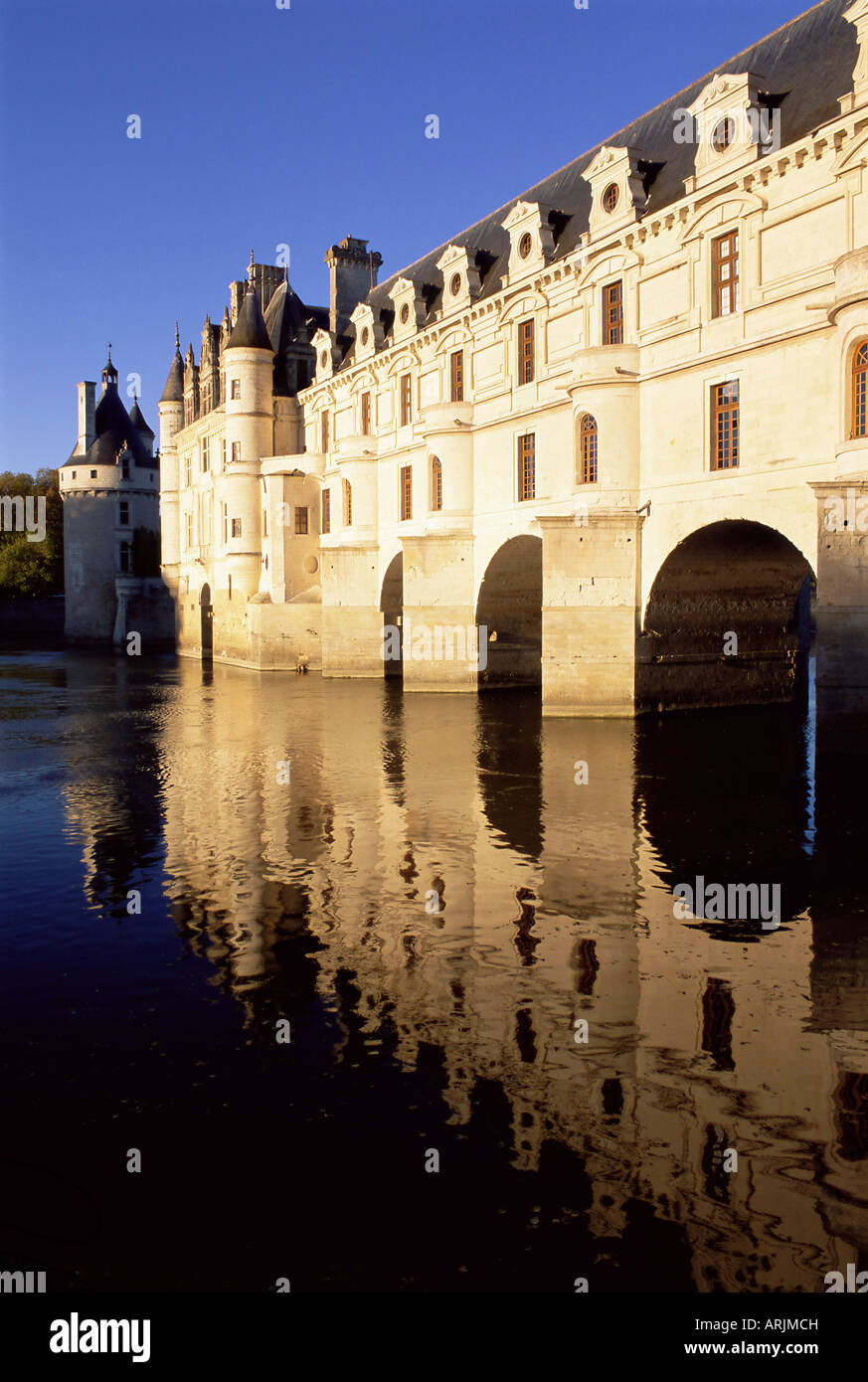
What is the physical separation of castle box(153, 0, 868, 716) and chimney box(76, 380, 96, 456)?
4232 cm

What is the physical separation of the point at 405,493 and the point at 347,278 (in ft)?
60.1

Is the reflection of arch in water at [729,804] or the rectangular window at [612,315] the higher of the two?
the rectangular window at [612,315]

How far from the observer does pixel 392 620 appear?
1681 inches

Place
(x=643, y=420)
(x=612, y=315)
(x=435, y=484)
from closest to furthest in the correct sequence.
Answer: (x=643, y=420)
(x=612, y=315)
(x=435, y=484)

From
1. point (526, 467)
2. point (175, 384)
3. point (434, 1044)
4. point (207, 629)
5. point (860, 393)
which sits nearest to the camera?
point (434, 1044)

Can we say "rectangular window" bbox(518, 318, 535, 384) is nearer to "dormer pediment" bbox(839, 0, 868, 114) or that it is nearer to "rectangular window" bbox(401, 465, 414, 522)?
"rectangular window" bbox(401, 465, 414, 522)

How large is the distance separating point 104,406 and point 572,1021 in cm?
8324

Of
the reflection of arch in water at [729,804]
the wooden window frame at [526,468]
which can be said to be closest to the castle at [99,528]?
the wooden window frame at [526,468]

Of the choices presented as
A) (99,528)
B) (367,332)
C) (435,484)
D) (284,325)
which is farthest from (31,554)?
(435,484)

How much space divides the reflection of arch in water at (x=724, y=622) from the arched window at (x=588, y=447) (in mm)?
3792

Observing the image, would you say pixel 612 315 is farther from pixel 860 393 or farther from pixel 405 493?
pixel 405 493

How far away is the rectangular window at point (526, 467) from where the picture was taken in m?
31.4

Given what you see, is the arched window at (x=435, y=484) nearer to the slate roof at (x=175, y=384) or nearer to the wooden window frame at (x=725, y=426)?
the wooden window frame at (x=725, y=426)
